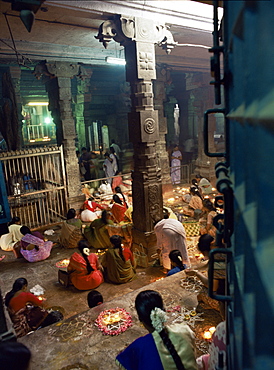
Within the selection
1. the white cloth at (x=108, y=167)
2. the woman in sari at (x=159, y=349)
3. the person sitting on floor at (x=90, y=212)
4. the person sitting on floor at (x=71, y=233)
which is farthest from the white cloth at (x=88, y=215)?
the woman in sari at (x=159, y=349)

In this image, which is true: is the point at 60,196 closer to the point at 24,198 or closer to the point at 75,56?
the point at 24,198

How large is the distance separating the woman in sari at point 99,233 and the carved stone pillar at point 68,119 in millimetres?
2732

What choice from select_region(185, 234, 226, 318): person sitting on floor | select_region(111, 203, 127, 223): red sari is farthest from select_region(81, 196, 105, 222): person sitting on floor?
select_region(185, 234, 226, 318): person sitting on floor

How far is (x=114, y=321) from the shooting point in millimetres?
3814

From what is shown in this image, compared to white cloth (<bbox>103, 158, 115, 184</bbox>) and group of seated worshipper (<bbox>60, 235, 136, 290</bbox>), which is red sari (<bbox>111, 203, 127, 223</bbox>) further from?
white cloth (<bbox>103, 158, 115, 184</bbox>)

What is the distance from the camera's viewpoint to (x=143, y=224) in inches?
254

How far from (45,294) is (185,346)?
13.4 ft

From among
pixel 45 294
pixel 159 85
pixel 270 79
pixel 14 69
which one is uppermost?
pixel 14 69

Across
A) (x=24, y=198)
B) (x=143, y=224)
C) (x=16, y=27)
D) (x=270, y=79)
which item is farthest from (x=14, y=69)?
(x=270, y=79)

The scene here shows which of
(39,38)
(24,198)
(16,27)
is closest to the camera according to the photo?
(16,27)

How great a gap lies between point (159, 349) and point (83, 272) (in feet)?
12.0

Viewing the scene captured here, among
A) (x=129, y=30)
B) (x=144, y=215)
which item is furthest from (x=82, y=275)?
(x=129, y=30)

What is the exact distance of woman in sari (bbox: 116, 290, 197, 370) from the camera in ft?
6.85

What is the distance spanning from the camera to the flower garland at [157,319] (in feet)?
7.02
